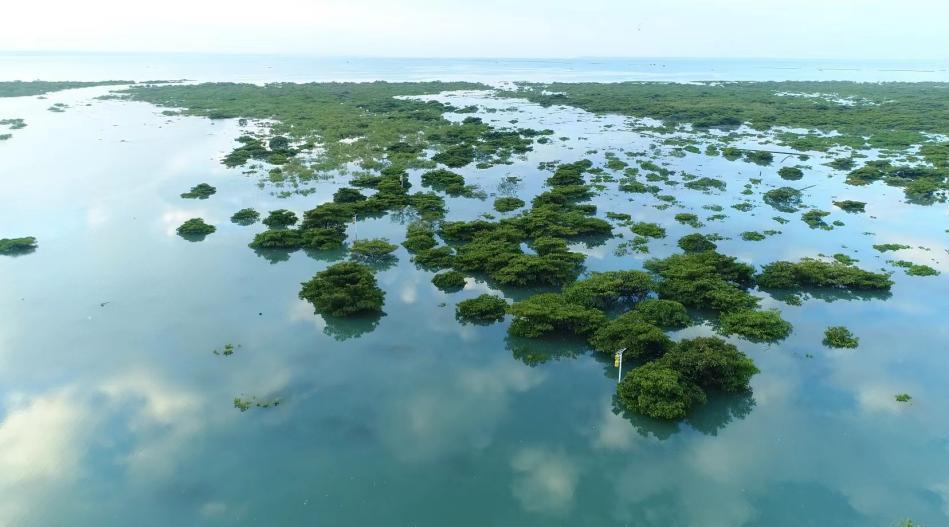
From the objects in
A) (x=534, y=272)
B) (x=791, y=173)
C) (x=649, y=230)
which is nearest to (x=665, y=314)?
(x=534, y=272)

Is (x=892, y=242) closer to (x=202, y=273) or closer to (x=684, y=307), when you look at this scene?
(x=684, y=307)

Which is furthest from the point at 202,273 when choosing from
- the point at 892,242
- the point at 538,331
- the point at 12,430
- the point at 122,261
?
the point at 892,242

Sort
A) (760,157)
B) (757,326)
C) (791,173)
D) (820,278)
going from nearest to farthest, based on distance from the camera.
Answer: (757,326), (820,278), (791,173), (760,157)

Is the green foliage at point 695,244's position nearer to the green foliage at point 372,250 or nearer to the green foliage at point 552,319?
the green foliage at point 552,319

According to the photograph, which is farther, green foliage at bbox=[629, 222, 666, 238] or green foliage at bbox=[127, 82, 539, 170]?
green foliage at bbox=[127, 82, 539, 170]

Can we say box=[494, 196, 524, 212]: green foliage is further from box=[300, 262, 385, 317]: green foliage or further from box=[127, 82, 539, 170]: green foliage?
box=[300, 262, 385, 317]: green foliage

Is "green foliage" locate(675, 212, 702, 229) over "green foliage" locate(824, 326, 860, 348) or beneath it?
over

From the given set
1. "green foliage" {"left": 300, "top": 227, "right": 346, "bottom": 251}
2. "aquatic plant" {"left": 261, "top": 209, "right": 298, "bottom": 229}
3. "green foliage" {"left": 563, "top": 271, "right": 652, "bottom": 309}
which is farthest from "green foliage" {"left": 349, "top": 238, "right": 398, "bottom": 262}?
"green foliage" {"left": 563, "top": 271, "right": 652, "bottom": 309}

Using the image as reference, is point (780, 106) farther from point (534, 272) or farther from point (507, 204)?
point (534, 272)
